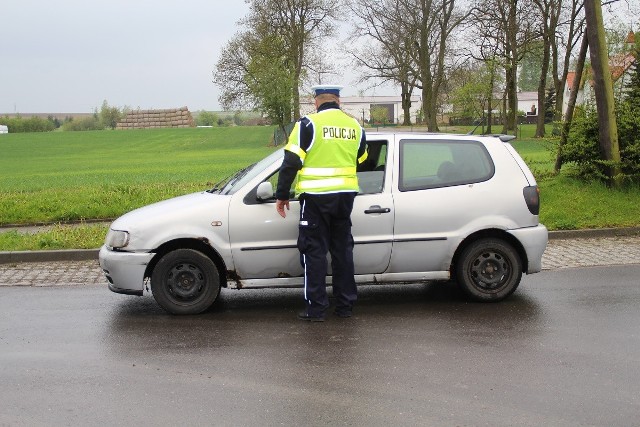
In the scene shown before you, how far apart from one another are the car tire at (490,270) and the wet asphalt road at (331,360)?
15cm

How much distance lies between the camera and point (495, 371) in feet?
17.6

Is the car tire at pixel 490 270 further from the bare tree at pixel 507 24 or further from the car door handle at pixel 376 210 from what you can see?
the bare tree at pixel 507 24

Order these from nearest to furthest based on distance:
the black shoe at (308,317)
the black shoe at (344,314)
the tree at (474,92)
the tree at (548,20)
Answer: the black shoe at (308,317)
the black shoe at (344,314)
the tree at (548,20)
the tree at (474,92)

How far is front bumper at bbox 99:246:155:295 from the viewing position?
712 cm

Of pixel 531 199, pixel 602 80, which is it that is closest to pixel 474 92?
pixel 602 80

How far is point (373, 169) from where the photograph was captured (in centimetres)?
744

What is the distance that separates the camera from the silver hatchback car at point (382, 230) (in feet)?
23.4

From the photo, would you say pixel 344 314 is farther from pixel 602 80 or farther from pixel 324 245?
pixel 602 80

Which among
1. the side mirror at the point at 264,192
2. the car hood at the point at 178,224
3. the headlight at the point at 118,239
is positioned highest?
the side mirror at the point at 264,192

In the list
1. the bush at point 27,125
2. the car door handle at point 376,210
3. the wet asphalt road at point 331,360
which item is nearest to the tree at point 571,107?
the wet asphalt road at point 331,360

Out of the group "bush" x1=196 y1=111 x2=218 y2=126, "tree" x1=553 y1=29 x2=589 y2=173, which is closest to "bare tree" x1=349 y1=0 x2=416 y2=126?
"tree" x1=553 y1=29 x2=589 y2=173

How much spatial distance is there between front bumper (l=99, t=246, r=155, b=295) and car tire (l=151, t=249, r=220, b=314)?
0.12 metres

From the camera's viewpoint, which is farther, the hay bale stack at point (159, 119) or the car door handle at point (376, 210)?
the hay bale stack at point (159, 119)

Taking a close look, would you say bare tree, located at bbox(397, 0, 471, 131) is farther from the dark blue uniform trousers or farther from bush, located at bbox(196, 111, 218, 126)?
bush, located at bbox(196, 111, 218, 126)
